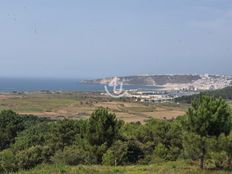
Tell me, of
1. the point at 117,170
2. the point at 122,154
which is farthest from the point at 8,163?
the point at 117,170

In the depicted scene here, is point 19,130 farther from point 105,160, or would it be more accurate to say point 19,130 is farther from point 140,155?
point 105,160

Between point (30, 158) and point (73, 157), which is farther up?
point (73, 157)

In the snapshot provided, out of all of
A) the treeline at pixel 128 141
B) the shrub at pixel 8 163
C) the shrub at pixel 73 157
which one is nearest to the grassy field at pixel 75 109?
the treeline at pixel 128 141

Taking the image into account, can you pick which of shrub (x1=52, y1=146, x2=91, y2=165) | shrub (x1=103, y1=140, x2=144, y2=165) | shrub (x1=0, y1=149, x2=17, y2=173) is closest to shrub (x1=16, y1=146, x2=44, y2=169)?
shrub (x1=0, y1=149, x2=17, y2=173)

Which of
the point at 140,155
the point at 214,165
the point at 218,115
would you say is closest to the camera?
the point at 218,115

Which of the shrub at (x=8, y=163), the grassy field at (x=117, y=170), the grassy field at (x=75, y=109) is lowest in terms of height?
the grassy field at (x=75, y=109)

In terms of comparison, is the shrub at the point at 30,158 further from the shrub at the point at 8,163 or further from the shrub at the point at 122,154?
the shrub at the point at 122,154

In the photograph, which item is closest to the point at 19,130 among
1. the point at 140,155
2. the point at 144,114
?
the point at 140,155

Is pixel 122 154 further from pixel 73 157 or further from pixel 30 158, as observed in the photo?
pixel 30 158
